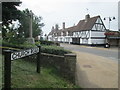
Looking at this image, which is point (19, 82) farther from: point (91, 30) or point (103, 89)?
point (91, 30)

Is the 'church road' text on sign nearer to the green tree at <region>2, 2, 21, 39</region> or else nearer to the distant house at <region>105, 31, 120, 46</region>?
the green tree at <region>2, 2, 21, 39</region>

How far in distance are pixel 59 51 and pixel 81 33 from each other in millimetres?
34830

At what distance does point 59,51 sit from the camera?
851cm

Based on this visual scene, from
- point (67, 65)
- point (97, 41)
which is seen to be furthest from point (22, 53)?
point (97, 41)

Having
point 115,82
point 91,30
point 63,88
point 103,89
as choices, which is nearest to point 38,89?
point 63,88

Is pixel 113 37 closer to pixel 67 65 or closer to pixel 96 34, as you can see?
pixel 96 34

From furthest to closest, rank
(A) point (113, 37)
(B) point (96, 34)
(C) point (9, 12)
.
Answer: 1. (B) point (96, 34)
2. (A) point (113, 37)
3. (C) point (9, 12)

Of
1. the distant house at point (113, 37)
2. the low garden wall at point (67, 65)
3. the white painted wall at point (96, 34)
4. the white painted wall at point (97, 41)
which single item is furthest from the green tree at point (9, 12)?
the distant house at point (113, 37)

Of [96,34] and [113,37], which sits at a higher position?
[96,34]

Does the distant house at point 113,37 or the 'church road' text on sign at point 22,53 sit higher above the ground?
the distant house at point 113,37

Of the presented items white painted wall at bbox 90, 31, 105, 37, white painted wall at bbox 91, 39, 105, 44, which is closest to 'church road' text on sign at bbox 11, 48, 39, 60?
white painted wall at bbox 91, 39, 105, 44

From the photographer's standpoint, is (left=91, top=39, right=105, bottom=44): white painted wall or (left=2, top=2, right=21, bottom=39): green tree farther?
(left=91, top=39, right=105, bottom=44): white painted wall

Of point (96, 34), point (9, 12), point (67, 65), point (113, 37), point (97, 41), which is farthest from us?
point (96, 34)

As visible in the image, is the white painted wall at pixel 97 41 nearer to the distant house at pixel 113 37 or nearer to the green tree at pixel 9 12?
the distant house at pixel 113 37
